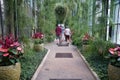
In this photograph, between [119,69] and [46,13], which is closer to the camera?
[119,69]

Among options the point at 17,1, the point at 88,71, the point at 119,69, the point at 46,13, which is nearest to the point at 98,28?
the point at 88,71

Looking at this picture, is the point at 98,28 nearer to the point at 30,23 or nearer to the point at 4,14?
the point at 30,23

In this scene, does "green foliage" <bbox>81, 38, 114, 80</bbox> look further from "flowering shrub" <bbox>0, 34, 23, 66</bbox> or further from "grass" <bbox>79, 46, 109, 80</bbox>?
"flowering shrub" <bbox>0, 34, 23, 66</bbox>

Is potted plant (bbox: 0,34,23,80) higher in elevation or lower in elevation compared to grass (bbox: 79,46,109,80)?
higher

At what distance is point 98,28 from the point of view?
308 inches

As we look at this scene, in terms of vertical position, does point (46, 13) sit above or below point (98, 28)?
above

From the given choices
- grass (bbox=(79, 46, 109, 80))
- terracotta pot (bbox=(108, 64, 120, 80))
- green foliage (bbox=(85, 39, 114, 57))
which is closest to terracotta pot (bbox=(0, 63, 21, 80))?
terracotta pot (bbox=(108, 64, 120, 80))

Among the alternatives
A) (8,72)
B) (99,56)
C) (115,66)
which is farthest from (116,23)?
(8,72)

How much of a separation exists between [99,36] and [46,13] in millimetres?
7174

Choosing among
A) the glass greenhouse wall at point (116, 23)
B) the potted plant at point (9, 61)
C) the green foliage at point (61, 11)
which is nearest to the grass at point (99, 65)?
the glass greenhouse wall at point (116, 23)

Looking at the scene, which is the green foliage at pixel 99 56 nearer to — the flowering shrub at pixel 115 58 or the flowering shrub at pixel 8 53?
the flowering shrub at pixel 115 58

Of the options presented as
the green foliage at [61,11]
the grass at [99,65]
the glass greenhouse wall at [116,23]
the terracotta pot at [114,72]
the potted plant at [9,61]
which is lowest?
the grass at [99,65]

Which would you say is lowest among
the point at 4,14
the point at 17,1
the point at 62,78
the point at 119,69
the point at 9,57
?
the point at 62,78

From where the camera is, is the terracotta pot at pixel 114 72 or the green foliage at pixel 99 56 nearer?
the terracotta pot at pixel 114 72
